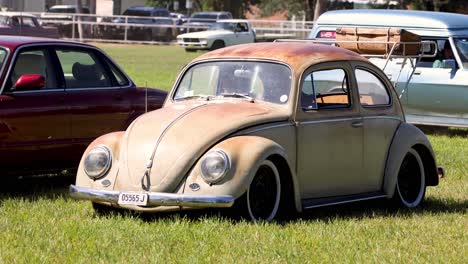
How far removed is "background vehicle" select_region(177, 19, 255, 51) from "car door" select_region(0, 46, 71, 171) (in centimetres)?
3715

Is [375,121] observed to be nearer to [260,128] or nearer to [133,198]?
[260,128]

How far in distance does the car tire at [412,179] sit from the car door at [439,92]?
656 centimetres

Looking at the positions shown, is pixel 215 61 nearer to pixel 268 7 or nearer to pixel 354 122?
pixel 354 122

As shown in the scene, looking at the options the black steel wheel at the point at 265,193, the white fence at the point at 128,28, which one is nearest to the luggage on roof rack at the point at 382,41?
the black steel wheel at the point at 265,193

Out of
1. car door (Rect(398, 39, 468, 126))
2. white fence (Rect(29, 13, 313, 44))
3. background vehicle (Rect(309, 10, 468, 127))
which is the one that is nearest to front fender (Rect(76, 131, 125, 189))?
background vehicle (Rect(309, 10, 468, 127))

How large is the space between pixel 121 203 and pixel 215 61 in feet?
6.24

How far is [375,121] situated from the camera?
9539 millimetres

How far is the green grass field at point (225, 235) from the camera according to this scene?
710 cm

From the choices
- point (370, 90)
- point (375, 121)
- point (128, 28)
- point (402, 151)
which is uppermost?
point (370, 90)

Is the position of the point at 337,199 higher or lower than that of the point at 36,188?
higher

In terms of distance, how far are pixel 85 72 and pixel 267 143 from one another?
3.52m

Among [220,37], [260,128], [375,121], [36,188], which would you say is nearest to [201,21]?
[220,37]

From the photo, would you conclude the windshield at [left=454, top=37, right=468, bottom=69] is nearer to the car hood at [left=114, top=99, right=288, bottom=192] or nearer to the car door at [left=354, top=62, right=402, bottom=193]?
the car door at [left=354, top=62, right=402, bottom=193]

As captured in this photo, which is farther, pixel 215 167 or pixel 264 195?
pixel 264 195
